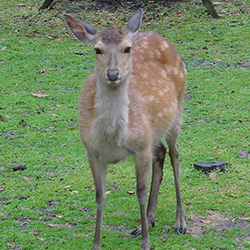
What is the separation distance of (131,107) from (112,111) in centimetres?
33

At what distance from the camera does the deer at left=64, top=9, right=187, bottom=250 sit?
4.54 metres

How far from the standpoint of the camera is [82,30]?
483 cm

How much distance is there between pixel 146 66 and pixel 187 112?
2821 millimetres

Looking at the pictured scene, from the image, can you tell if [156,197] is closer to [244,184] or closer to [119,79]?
[244,184]

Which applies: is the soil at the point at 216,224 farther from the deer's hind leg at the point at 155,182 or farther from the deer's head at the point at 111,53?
the deer's head at the point at 111,53

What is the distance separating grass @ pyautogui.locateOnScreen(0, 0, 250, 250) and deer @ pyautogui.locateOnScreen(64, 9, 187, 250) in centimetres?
32

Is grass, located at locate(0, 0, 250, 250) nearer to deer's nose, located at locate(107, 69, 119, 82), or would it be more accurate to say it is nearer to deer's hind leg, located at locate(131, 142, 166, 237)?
deer's hind leg, located at locate(131, 142, 166, 237)

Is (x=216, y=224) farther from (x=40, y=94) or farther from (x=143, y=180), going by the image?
(x=40, y=94)

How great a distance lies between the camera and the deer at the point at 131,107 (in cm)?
454

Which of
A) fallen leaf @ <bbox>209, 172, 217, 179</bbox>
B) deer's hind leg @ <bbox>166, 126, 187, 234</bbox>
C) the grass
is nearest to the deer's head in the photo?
the grass

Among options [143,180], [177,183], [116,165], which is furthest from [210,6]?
[143,180]

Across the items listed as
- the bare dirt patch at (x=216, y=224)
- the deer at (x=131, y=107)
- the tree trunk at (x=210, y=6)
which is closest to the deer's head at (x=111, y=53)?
the deer at (x=131, y=107)

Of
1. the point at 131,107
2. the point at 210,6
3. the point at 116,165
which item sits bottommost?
the point at 210,6

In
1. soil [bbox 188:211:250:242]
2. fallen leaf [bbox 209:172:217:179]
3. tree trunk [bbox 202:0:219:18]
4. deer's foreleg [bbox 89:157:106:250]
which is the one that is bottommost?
tree trunk [bbox 202:0:219:18]
